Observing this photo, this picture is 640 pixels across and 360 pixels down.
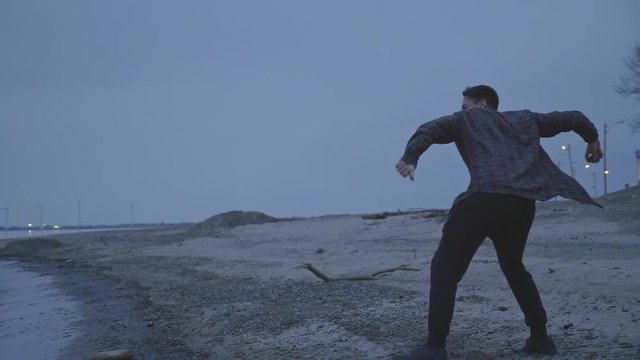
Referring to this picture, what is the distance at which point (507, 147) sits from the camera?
387cm

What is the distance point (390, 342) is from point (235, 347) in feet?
5.61

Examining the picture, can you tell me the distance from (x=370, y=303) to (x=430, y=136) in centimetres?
387

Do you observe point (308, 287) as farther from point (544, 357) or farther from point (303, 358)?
point (544, 357)

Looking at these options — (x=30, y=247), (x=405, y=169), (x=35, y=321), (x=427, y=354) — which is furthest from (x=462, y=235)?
(x=30, y=247)

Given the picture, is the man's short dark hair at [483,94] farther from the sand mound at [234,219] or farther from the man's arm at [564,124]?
the sand mound at [234,219]

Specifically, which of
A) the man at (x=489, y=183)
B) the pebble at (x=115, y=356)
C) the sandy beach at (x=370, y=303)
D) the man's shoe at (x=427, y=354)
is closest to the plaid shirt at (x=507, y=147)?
the man at (x=489, y=183)

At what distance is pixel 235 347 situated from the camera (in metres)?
5.88

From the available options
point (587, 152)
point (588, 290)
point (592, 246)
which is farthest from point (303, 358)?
point (592, 246)

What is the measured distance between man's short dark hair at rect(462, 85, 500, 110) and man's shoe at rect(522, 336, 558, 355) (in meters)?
1.76

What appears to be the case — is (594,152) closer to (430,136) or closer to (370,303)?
(430,136)

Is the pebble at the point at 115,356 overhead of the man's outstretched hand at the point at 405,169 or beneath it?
beneath

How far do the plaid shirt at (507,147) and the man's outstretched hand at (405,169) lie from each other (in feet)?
0.13

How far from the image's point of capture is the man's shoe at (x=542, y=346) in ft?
13.7

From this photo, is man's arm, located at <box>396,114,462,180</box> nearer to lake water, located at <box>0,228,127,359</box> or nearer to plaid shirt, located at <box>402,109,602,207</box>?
plaid shirt, located at <box>402,109,602,207</box>
